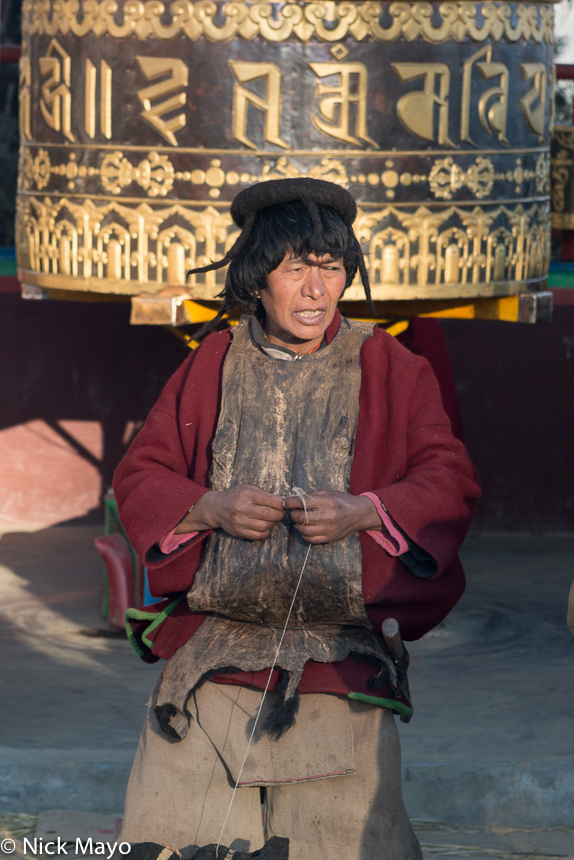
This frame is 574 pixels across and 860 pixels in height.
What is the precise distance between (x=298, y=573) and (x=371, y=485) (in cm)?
23

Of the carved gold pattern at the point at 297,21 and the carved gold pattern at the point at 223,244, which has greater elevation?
the carved gold pattern at the point at 297,21

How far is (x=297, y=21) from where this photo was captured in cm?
410

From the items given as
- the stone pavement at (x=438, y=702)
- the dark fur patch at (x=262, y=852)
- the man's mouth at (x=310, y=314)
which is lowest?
the stone pavement at (x=438, y=702)

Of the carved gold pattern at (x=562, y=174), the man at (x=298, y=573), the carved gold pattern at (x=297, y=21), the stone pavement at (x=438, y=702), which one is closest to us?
the man at (x=298, y=573)

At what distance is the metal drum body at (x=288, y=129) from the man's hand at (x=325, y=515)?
1.96 metres

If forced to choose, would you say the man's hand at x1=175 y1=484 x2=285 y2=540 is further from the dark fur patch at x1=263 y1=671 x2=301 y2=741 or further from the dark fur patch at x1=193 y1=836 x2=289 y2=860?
the dark fur patch at x1=193 y1=836 x2=289 y2=860

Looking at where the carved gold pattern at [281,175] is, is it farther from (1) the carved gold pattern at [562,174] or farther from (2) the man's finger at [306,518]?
(2) the man's finger at [306,518]

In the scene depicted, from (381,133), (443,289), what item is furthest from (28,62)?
(443,289)

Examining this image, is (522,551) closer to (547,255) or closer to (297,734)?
(547,255)

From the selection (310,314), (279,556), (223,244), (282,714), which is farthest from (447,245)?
(282,714)

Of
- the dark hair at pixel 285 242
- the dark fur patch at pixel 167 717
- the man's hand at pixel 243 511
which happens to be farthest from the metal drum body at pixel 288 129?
the dark fur patch at pixel 167 717

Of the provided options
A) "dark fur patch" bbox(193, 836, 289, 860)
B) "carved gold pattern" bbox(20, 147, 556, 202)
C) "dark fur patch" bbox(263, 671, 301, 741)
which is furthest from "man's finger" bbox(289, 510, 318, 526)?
"carved gold pattern" bbox(20, 147, 556, 202)

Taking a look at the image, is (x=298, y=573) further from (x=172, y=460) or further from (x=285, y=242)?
(x=285, y=242)

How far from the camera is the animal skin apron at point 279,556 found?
2227 millimetres
